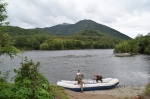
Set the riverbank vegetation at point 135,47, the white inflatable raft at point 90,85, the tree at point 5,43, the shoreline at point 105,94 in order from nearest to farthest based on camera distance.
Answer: the tree at point 5,43 → the shoreline at point 105,94 → the white inflatable raft at point 90,85 → the riverbank vegetation at point 135,47

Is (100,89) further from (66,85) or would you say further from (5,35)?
(5,35)

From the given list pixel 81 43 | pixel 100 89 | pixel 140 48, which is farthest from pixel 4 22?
pixel 81 43

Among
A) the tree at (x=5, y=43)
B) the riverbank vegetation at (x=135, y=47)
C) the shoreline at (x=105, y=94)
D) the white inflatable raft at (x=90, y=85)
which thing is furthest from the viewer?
the riverbank vegetation at (x=135, y=47)

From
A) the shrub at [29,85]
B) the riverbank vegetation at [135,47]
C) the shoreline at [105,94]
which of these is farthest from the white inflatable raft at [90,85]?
the riverbank vegetation at [135,47]

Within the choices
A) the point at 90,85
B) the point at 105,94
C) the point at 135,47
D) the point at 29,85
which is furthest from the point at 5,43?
the point at 135,47

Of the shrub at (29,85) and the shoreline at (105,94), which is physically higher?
the shrub at (29,85)

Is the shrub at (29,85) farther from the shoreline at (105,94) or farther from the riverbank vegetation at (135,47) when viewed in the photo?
the riverbank vegetation at (135,47)

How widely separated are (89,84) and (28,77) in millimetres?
15277

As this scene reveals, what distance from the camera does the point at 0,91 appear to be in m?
11.6

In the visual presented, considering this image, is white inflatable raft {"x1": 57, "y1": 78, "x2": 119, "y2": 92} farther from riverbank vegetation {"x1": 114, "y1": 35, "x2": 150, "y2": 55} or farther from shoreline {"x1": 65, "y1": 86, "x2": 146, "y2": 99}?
riverbank vegetation {"x1": 114, "y1": 35, "x2": 150, "y2": 55}

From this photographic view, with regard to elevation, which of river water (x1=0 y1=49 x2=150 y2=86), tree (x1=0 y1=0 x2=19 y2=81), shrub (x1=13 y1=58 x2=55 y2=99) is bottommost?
river water (x1=0 y1=49 x2=150 y2=86)

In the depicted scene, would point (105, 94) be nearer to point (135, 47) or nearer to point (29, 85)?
point (29, 85)

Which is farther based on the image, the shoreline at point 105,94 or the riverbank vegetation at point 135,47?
the riverbank vegetation at point 135,47

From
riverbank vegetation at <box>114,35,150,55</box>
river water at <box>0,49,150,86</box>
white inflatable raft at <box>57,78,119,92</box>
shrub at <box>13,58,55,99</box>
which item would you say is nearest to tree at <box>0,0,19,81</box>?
shrub at <box>13,58,55,99</box>
